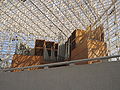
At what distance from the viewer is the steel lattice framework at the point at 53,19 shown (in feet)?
64.3

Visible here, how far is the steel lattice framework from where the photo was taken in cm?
1959

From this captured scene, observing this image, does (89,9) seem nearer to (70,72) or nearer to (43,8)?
(43,8)

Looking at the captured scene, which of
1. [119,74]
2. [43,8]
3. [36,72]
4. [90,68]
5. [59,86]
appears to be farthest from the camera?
[43,8]

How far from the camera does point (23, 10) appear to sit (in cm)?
2520

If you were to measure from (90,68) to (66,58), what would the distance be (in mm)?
12064

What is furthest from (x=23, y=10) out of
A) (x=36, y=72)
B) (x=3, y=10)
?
(x=36, y=72)

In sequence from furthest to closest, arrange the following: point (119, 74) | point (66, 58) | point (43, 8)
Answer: point (43, 8)
point (66, 58)
point (119, 74)

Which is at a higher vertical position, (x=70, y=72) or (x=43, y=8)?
(x=43, y=8)

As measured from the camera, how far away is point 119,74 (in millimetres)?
2635

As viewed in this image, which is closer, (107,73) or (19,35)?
(107,73)

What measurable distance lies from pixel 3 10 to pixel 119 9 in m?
17.1

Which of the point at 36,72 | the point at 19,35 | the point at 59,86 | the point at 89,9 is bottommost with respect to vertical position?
the point at 59,86

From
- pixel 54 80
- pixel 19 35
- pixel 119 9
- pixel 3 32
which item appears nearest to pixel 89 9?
Result: pixel 119 9

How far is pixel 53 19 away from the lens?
27.0m
